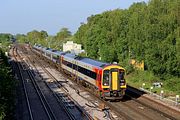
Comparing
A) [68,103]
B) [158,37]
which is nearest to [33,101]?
[68,103]

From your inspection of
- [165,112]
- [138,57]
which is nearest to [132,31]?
[138,57]

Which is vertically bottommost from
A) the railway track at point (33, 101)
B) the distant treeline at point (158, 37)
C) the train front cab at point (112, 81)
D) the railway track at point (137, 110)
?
the railway track at point (33, 101)

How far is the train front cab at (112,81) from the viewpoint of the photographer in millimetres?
28609

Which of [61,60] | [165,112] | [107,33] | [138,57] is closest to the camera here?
[165,112]

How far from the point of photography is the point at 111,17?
6075 cm

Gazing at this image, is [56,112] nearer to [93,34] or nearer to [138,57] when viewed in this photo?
[138,57]

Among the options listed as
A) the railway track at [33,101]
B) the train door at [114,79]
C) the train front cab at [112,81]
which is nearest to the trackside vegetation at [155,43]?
the train front cab at [112,81]

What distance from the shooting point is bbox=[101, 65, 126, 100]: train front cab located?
28.6 m

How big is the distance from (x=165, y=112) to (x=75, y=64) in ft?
57.0

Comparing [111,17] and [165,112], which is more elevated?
[111,17]

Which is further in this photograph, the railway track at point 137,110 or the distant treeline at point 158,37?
the distant treeline at point 158,37

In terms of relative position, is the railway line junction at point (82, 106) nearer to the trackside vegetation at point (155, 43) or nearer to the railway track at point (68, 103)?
the railway track at point (68, 103)

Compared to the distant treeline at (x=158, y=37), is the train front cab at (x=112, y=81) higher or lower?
lower

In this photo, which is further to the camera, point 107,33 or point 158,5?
point 107,33
